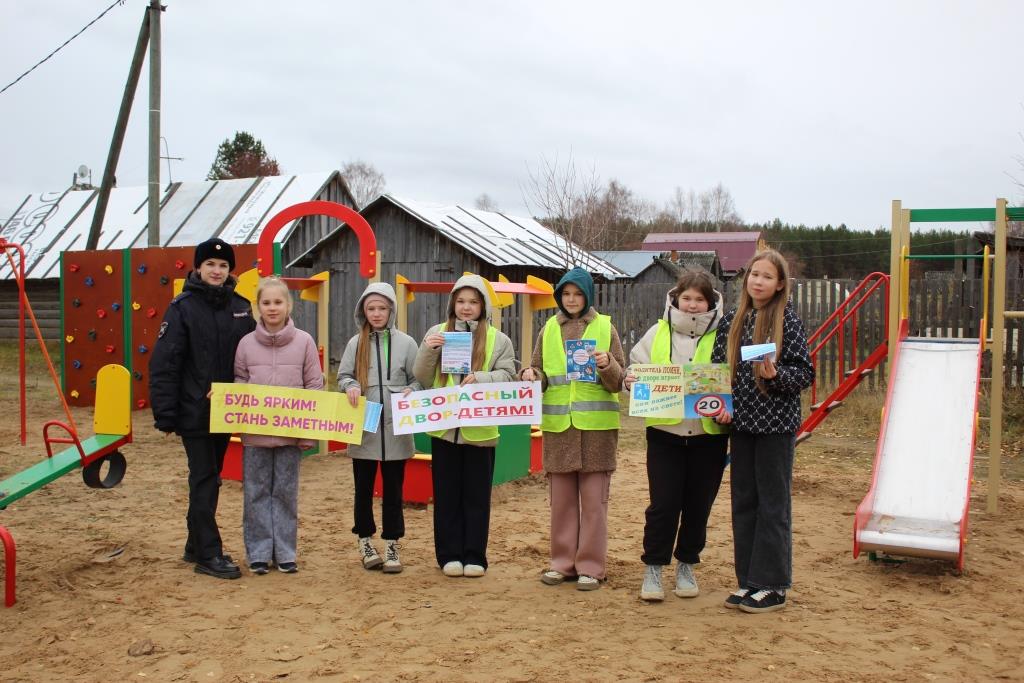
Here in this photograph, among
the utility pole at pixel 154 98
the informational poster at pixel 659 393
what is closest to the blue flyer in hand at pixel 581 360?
the informational poster at pixel 659 393

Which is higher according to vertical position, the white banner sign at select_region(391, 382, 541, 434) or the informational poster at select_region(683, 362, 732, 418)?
the informational poster at select_region(683, 362, 732, 418)

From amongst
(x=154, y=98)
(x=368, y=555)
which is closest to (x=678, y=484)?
(x=368, y=555)

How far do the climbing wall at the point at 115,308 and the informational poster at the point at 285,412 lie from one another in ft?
27.2

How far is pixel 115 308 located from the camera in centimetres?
1370

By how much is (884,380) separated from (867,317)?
1.01 metres

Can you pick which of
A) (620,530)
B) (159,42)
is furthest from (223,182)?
(620,530)

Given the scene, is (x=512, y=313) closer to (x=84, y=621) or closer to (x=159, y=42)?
(x=159, y=42)

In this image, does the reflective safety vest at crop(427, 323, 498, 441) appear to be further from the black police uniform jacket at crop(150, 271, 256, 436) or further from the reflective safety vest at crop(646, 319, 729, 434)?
the black police uniform jacket at crop(150, 271, 256, 436)

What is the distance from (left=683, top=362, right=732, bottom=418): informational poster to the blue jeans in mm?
183

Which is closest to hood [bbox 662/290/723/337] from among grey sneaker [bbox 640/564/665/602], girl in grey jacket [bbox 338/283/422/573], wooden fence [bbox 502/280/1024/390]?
grey sneaker [bbox 640/564/665/602]

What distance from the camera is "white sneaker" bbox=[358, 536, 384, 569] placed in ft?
18.0

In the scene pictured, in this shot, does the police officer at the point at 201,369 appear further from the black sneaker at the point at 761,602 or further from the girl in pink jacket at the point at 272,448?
the black sneaker at the point at 761,602

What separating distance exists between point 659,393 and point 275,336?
2240 mm

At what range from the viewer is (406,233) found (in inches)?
763
